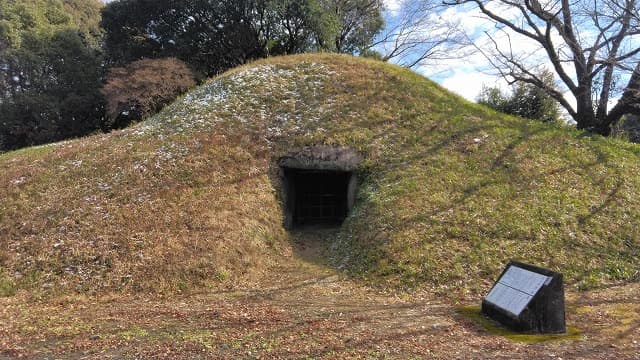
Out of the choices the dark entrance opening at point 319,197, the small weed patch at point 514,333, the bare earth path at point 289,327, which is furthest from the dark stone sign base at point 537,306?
the dark entrance opening at point 319,197

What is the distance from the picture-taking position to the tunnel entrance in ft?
37.1

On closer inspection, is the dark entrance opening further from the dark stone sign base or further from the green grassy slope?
the dark stone sign base

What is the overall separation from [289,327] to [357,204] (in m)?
5.49

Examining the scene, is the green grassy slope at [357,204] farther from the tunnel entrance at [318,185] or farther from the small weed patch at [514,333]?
the small weed patch at [514,333]

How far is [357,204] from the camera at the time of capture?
417 inches

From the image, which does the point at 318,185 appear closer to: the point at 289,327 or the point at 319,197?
the point at 319,197

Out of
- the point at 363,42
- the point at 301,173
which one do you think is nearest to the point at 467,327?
the point at 301,173

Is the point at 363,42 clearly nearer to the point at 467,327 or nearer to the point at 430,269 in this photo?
the point at 430,269

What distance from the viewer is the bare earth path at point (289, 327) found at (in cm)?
474

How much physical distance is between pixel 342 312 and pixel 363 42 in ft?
83.6

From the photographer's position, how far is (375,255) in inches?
334

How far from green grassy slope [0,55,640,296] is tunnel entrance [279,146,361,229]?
0.42m

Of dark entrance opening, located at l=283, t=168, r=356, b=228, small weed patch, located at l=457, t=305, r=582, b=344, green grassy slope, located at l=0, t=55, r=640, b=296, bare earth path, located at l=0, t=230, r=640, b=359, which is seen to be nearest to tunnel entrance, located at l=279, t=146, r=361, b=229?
dark entrance opening, located at l=283, t=168, r=356, b=228

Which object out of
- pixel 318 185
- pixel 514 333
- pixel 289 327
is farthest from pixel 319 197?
pixel 514 333
